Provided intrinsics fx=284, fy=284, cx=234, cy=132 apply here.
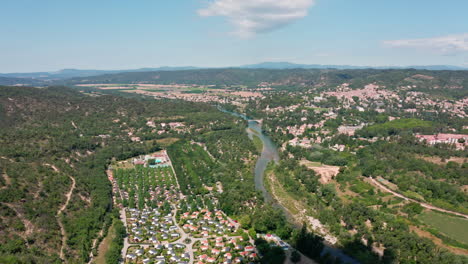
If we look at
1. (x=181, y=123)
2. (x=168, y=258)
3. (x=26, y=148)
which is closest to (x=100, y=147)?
(x=26, y=148)

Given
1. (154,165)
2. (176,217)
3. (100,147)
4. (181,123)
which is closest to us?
(176,217)

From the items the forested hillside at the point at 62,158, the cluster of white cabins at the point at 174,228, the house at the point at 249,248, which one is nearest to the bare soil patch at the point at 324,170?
the cluster of white cabins at the point at 174,228

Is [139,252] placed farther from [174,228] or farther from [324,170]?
[324,170]

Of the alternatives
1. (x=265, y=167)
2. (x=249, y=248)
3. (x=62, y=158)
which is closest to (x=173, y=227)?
(x=249, y=248)

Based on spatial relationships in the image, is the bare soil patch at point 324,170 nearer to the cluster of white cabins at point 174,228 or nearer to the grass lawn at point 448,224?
the grass lawn at point 448,224

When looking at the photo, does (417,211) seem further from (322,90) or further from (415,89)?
(322,90)
